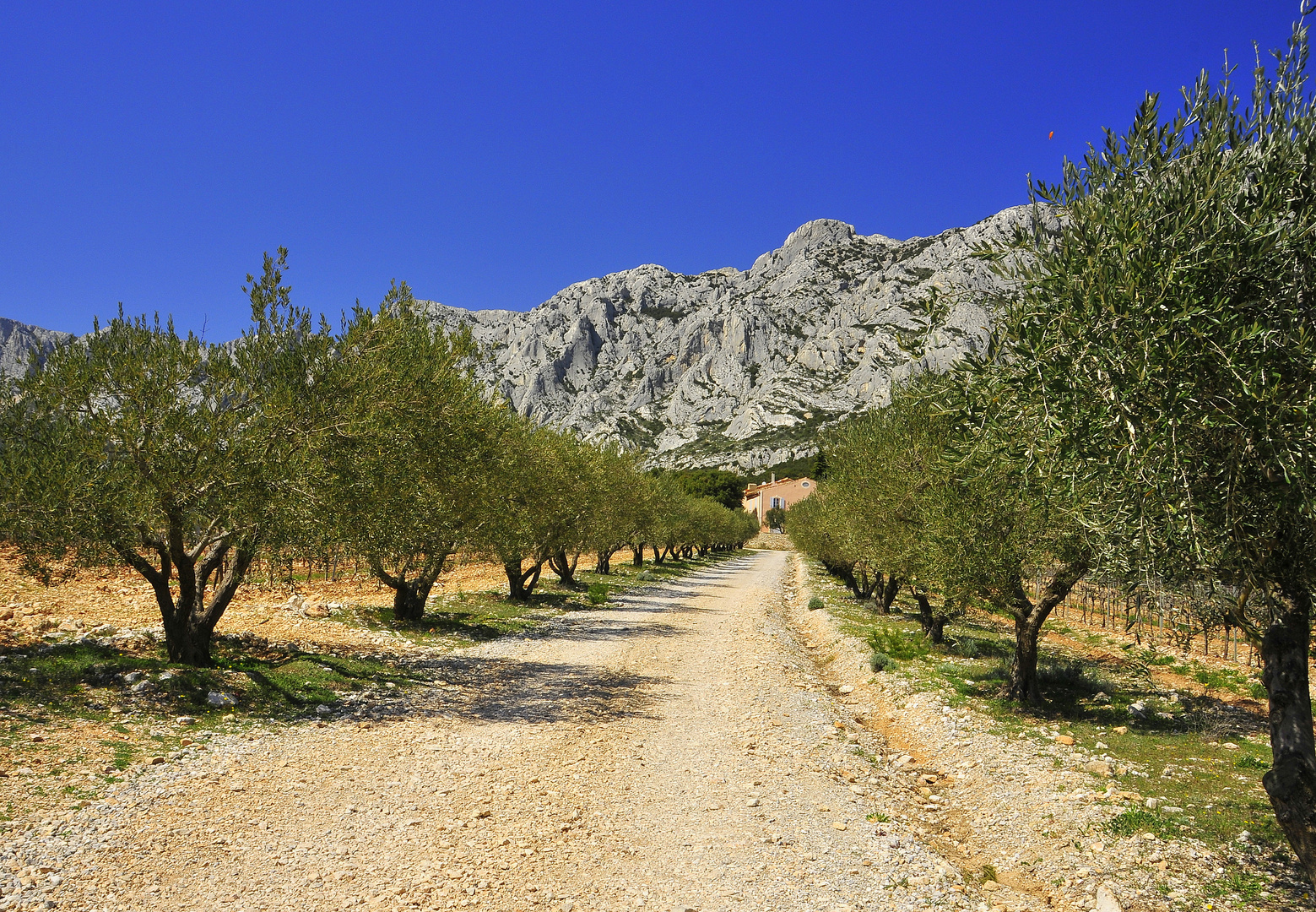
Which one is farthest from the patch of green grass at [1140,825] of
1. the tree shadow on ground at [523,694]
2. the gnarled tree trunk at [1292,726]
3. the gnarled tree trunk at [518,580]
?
the gnarled tree trunk at [518,580]

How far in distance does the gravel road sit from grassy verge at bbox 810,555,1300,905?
3.38 metres

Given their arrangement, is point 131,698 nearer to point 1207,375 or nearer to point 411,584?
point 411,584

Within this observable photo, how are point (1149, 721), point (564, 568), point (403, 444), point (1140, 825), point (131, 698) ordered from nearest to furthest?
1. point (1140, 825)
2. point (131, 698)
3. point (1149, 721)
4. point (403, 444)
5. point (564, 568)

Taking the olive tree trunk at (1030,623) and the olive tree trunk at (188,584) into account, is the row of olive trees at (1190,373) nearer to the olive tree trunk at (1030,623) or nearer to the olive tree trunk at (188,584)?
the olive tree trunk at (1030,623)

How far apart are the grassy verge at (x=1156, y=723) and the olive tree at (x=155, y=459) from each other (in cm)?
1484

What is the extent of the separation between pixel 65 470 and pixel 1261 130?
1737cm

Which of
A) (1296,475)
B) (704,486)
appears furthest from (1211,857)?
(704,486)

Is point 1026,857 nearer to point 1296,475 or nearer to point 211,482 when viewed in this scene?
point 1296,475

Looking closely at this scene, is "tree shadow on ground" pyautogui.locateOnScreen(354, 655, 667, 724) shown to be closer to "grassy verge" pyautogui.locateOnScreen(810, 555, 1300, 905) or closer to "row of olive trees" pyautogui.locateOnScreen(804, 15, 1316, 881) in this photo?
"grassy verge" pyautogui.locateOnScreen(810, 555, 1300, 905)

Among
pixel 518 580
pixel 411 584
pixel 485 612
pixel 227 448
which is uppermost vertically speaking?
pixel 227 448

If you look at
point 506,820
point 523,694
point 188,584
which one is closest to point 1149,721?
→ point 523,694

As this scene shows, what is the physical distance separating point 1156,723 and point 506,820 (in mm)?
14606

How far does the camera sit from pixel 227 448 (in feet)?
42.3

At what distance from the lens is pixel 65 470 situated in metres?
11.6
